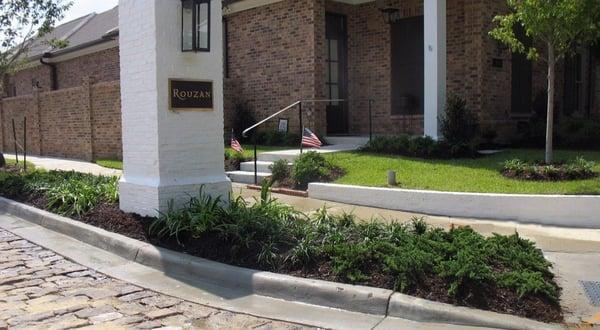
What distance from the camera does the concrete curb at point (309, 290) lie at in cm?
448

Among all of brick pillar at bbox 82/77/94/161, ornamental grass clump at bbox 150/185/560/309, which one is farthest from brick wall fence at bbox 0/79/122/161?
ornamental grass clump at bbox 150/185/560/309

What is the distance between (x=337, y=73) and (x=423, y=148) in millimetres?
5200

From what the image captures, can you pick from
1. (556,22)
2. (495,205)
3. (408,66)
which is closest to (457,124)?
(556,22)

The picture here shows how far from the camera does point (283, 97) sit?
1562 cm

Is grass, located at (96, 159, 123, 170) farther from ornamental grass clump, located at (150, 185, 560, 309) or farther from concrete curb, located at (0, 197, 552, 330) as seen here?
ornamental grass clump, located at (150, 185, 560, 309)

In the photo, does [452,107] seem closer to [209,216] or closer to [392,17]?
[392,17]

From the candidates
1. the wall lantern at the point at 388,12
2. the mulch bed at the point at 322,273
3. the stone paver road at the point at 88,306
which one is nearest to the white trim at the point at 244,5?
the wall lantern at the point at 388,12

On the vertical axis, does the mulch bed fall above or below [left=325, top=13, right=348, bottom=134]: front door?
below

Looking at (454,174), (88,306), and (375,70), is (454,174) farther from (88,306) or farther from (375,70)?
(88,306)

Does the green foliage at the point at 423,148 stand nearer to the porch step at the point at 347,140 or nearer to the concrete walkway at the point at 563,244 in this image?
the porch step at the point at 347,140

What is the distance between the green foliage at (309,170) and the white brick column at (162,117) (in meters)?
3.12

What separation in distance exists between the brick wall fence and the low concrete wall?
977cm

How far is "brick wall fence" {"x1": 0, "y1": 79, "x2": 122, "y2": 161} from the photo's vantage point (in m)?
16.7

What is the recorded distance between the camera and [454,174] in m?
9.67
